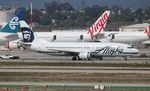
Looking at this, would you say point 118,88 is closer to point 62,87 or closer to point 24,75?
point 62,87

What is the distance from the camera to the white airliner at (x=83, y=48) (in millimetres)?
92500

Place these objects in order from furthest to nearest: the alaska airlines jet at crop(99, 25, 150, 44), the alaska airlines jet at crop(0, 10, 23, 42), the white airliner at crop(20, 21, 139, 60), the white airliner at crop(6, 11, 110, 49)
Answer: the alaska airlines jet at crop(99, 25, 150, 44), the white airliner at crop(6, 11, 110, 49), the alaska airlines jet at crop(0, 10, 23, 42), the white airliner at crop(20, 21, 139, 60)

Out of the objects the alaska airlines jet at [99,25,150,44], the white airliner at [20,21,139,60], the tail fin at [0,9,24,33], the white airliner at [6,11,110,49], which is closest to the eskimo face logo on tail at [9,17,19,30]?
the tail fin at [0,9,24,33]

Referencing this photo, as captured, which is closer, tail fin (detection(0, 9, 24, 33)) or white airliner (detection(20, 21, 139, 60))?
white airliner (detection(20, 21, 139, 60))

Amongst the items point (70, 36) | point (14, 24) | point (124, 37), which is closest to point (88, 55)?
point (14, 24)

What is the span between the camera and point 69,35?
12519 centimetres

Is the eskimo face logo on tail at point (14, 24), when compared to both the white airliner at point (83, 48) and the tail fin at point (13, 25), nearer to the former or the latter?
the tail fin at point (13, 25)

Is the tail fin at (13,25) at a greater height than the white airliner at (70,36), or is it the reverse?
the tail fin at (13,25)

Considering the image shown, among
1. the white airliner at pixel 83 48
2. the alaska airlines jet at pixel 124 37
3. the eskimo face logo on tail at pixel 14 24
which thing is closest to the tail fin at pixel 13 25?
the eskimo face logo on tail at pixel 14 24

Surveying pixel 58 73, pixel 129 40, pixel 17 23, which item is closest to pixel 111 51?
pixel 17 23

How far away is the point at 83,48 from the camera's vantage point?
313ft

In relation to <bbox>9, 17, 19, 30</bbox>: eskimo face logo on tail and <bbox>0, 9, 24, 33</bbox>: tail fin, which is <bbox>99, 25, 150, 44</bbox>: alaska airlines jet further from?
<bbox>9, 17, 19, 30</bbox>: eskimo face logo on tail

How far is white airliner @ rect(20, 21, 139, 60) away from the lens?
92500 mm

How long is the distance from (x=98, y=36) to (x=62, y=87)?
8316 cm
